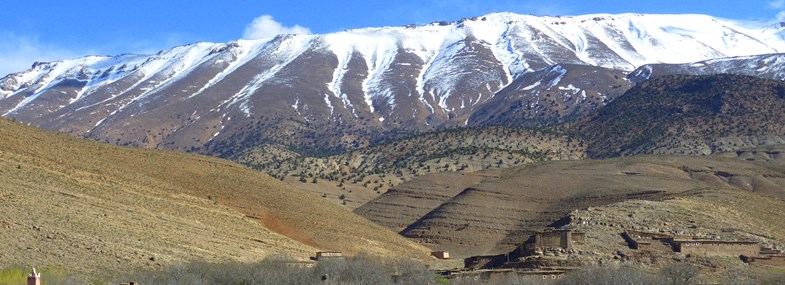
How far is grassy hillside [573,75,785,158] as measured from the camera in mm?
152025

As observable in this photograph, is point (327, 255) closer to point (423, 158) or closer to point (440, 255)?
point (440, 255)

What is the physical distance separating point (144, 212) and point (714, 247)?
25.2m

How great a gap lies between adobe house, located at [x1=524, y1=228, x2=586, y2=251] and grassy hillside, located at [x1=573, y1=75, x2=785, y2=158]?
87.6m

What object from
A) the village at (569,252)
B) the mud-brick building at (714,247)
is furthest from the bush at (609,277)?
the mud-brick building at (714,247)

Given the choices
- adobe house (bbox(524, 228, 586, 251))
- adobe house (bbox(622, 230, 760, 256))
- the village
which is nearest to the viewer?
the village

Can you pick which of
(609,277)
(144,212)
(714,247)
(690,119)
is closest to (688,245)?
(714,247)

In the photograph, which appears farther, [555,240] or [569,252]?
[555,240]

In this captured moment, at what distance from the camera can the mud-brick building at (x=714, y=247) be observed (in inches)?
2379

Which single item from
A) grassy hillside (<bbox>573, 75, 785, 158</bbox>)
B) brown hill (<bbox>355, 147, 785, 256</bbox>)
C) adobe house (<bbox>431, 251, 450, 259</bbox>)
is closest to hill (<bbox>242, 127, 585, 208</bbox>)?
grassy hillside (<bbox>573, 75, 785, 158</bbox>)

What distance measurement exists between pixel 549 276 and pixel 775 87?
12196 cm

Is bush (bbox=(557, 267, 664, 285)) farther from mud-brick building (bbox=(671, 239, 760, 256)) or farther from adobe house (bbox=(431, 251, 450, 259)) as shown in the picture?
adobe house (bbox=(431, 251, 450, 259))

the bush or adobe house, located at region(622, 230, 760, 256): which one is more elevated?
adobe house, located at region(622, 230, 760, 256)

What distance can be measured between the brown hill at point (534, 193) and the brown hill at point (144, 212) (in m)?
Result: 11.1

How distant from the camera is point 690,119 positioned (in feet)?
532
